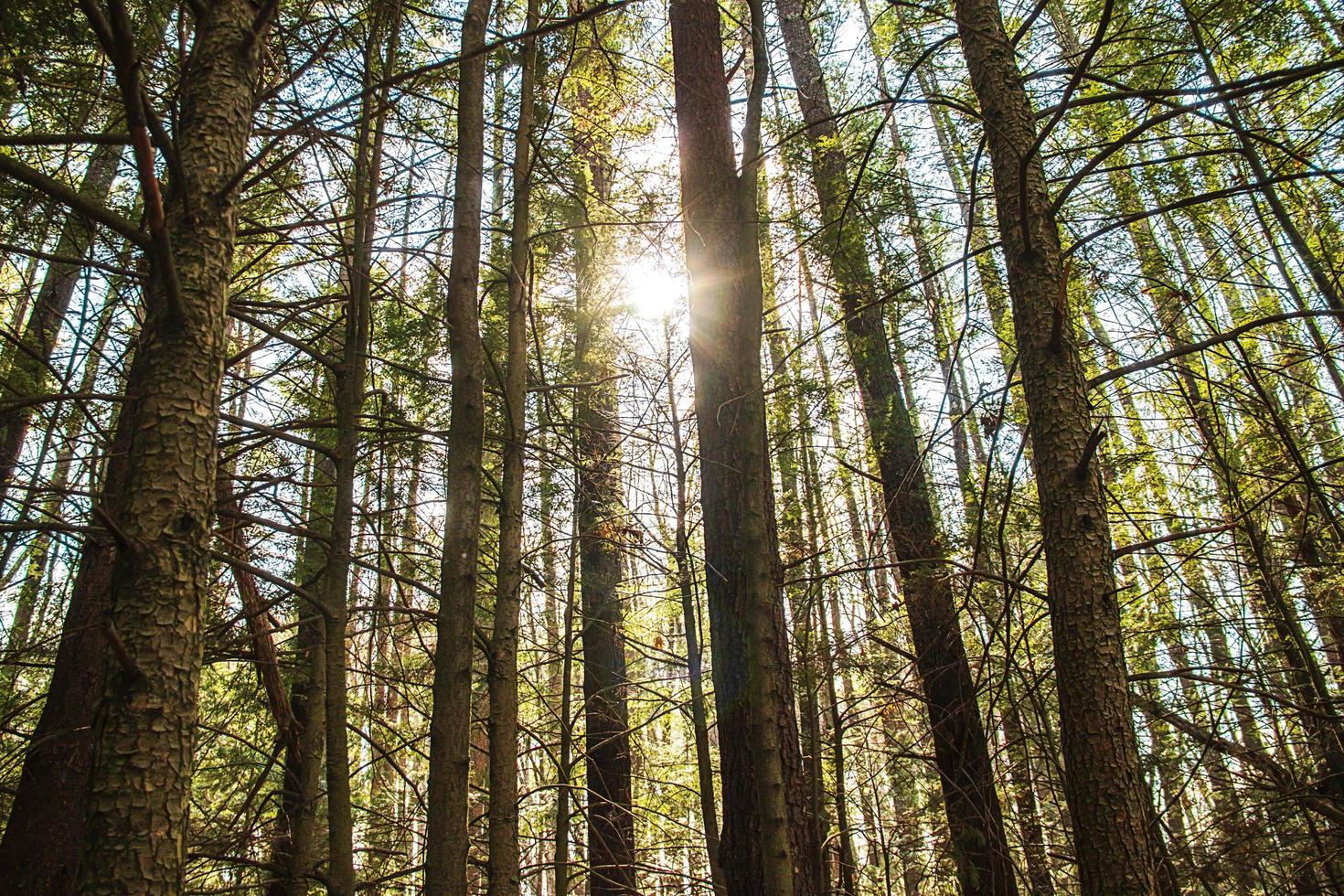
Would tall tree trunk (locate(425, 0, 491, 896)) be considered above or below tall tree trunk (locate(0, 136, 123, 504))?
below

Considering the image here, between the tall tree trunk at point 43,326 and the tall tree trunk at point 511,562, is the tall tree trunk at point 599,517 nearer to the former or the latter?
the tall tree trunk at point 511,562

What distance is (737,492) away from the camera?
3.81 metres

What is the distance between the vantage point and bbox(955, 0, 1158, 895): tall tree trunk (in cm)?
251

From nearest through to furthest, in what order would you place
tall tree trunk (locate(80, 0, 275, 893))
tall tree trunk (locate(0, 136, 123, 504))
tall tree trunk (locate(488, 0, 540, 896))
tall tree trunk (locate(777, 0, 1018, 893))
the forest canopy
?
1. tall tree trunk (locate(80, 0, 275, 893))
2. the forest canopy
3. tall tree trunk (locate(488, 0, 540, 896))
4. tall tree trunk (locate(0, 136, 123, 504))
5. tall tree trunk (locate(777, 0, 1018, 893))

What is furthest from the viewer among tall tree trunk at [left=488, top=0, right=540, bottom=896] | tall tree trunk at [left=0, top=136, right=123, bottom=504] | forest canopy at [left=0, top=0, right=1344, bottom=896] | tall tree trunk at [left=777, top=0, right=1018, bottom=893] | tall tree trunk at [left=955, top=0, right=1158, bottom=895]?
tall tree trunk at [left=777, top=0, right=1018, bottom=893]

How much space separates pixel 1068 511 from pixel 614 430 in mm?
2204

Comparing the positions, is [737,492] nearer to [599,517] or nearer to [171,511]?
[599,517]

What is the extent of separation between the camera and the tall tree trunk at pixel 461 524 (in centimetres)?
262

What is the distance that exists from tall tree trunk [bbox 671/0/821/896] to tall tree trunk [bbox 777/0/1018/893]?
73 centimetres

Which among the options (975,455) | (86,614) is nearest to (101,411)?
(86,614)

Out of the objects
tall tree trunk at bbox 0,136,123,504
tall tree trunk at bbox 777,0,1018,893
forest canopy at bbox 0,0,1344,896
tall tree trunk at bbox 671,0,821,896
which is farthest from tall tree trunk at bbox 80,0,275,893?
tall tree trunk at bbox 777,0,1018,893

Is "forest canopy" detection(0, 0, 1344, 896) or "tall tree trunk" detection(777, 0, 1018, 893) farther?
"tall tree trunk" detection(777, 0, 1018, 893)

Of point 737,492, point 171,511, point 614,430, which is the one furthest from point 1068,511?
point 171,511

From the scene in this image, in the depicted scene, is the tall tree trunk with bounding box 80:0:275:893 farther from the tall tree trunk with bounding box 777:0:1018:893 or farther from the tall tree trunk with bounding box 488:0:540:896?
the tall tree trunk with bounding box 777:0:1018:893
